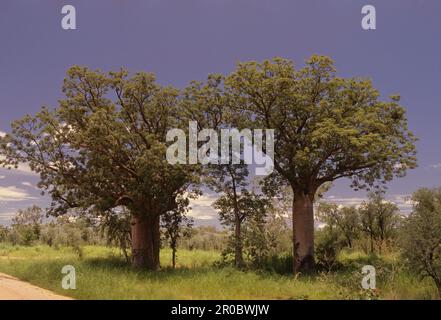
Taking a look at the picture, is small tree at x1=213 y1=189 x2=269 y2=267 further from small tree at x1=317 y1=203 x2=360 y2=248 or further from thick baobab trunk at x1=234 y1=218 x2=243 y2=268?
small tree at x1=317 y1=203 x2=360 y2=248

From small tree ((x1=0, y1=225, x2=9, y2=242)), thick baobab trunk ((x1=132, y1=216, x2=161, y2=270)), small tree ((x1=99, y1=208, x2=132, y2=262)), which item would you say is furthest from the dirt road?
small tree ((x1=0, y1=225, x2=9, y2=242))

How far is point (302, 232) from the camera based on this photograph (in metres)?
20.1

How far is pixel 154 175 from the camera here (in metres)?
15.5

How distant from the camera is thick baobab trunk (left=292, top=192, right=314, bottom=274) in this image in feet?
64.4

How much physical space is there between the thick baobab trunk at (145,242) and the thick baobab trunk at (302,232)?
6239 mm

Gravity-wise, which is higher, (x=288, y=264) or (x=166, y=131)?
(x=166, y=131)

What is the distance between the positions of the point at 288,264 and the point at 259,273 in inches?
146

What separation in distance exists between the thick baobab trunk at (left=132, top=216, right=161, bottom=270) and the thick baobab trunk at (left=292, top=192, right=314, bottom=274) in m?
6.24

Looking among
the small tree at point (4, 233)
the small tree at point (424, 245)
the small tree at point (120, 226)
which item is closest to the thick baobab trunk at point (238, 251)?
the small tree at point (120, 226)

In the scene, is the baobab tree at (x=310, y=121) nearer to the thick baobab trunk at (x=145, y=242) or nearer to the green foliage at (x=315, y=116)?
the green foliage at (x=315, y=116)

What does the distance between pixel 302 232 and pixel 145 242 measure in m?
7.04
